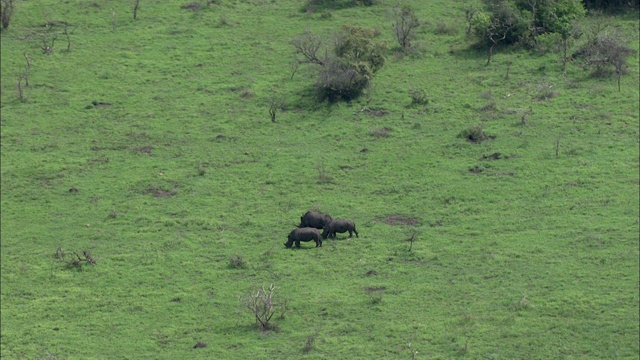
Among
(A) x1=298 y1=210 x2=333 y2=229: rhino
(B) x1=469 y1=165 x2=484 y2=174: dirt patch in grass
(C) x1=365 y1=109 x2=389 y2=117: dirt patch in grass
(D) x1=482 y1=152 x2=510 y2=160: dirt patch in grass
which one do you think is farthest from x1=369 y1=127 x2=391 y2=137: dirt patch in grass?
(A) x1=298 y1=210 x2=333 y2=229: rhino

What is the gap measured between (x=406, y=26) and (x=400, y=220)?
19555 millimetres

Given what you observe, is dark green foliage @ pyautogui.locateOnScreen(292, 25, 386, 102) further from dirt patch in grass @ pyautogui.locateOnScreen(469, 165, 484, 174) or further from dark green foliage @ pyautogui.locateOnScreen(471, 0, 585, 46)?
dirt patch in grass @ pyautogui.locateOnScreen(469, 165, 484, 174)

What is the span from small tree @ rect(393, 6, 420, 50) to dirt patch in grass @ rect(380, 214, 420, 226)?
17.7m

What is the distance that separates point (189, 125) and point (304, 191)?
9.25 meters

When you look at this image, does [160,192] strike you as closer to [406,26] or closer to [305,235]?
[305,235]

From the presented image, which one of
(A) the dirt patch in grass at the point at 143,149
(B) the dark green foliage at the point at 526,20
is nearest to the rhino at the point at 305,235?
(A) the dirt patch in grass at the point at 143,149

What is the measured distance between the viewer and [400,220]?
54.0 metres

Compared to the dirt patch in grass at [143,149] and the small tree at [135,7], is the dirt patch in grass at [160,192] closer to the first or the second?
the dirt patch in grass at [143,149]

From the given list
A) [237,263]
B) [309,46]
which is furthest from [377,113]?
[237,263]

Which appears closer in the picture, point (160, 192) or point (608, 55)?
point (160, 192)

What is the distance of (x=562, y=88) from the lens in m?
65.7

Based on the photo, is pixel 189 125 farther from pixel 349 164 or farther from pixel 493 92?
pixel 493 92

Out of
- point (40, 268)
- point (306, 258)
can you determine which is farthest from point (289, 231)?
point (40, 268)

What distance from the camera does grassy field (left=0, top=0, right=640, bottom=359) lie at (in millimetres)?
45812
